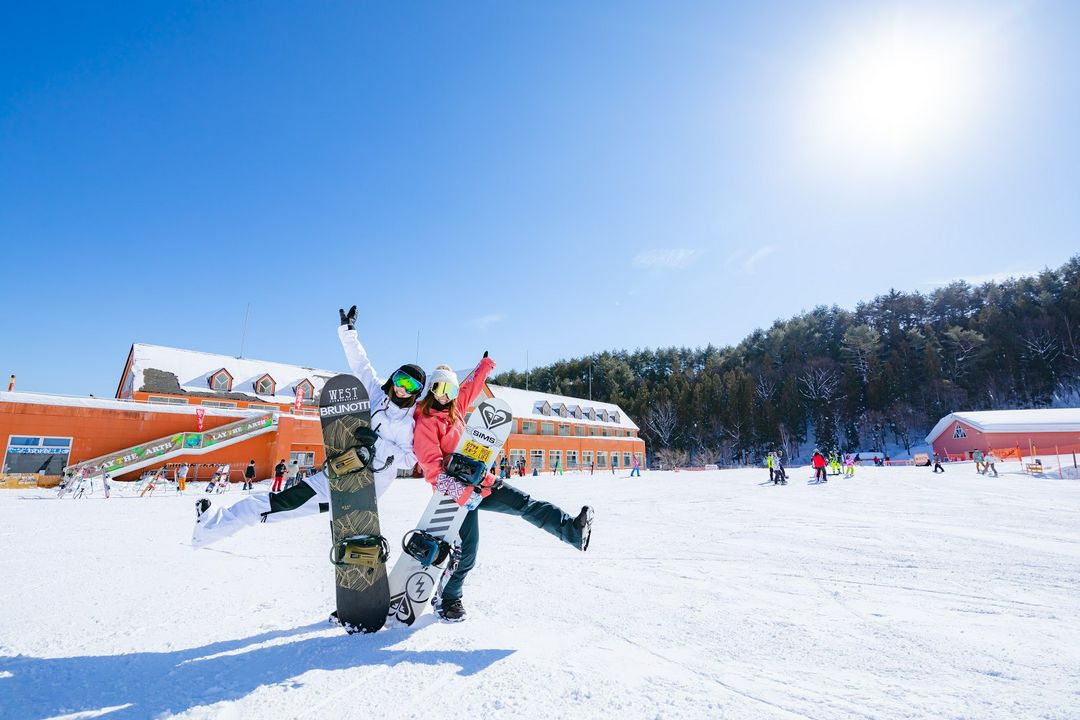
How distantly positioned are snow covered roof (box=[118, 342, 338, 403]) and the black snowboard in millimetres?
25930

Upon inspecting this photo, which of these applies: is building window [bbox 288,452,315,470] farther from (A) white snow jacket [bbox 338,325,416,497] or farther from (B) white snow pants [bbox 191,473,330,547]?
(A) white snow jacket [bbox 338,325,416,497]

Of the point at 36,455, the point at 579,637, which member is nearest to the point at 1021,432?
the point at 579,637

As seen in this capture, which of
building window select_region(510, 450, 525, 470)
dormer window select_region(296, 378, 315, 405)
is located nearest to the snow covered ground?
dormer window select_region(296, 378, 315, 405)

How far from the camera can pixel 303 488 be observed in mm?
3172

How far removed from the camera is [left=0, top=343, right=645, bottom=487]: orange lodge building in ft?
68.0

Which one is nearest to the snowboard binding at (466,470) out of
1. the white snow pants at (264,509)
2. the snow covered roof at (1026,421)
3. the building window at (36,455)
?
the white snow pants at (264,509)

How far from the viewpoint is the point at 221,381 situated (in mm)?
30859

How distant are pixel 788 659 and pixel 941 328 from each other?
3179 inches

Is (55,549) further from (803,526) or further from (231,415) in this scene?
(231,415)

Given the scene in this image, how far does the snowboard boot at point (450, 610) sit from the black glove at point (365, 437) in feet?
3.70

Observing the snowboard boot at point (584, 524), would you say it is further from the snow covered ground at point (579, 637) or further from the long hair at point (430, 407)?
the long hair at point (430, 407)

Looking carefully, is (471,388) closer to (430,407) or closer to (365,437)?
(430,407)

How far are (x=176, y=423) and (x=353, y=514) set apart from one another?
91.3 ft

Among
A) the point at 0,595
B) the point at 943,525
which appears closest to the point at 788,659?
the point at 0,595
